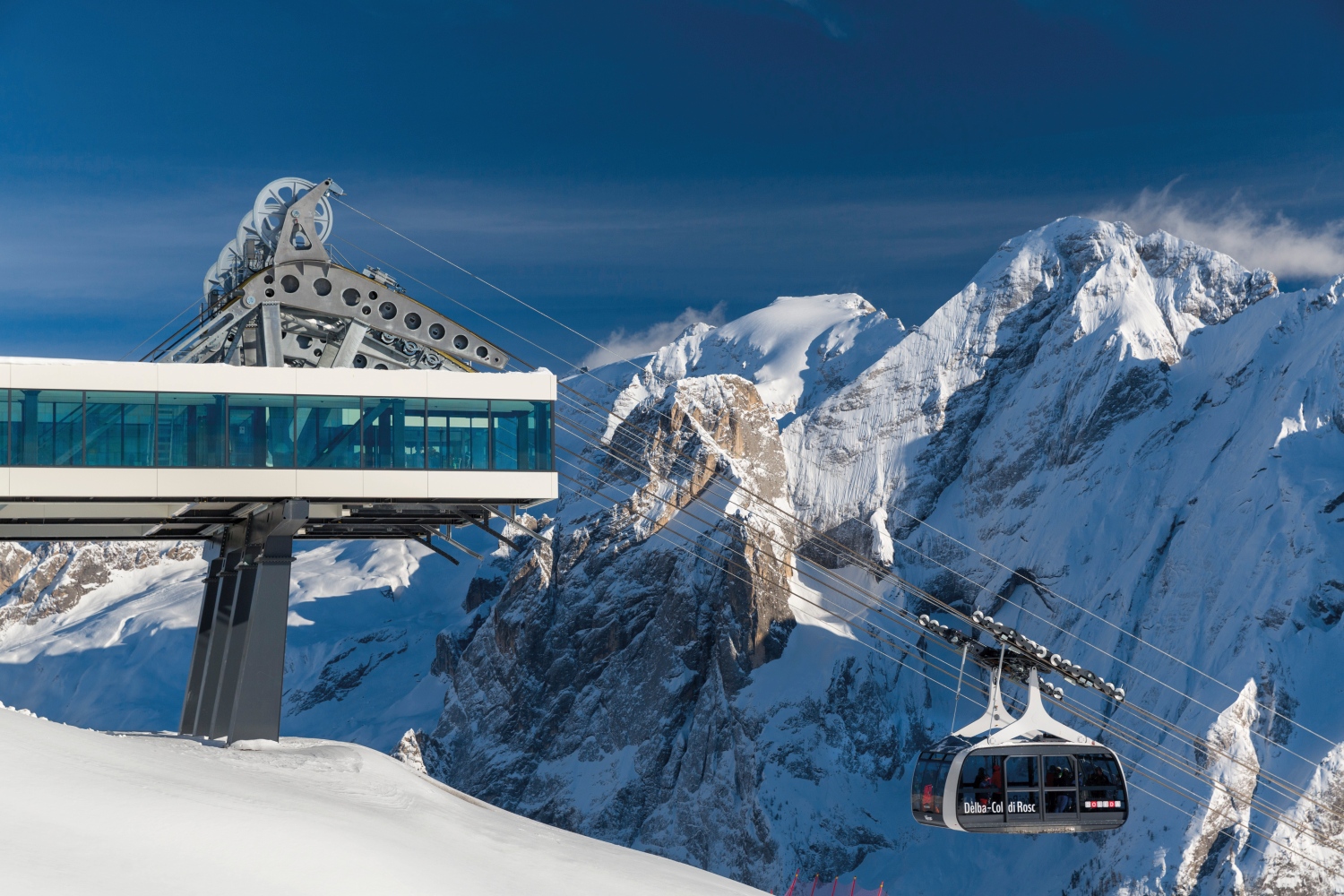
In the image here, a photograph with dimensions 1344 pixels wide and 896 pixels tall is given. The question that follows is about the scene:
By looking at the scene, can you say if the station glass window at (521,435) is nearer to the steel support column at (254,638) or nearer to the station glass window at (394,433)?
the station glass window at (394,433)

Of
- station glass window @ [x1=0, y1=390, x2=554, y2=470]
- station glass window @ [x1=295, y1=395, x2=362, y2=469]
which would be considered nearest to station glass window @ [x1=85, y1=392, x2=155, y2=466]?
station glass window @ [x1=0, y1=390, x2=554, y2=470]

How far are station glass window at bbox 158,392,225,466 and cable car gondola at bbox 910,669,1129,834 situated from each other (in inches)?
963

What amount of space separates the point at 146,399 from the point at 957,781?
27767mm

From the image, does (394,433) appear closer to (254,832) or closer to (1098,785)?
(254,832)

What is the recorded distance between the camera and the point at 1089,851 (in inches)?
6885

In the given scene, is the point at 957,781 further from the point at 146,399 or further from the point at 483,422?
the point at 146,399

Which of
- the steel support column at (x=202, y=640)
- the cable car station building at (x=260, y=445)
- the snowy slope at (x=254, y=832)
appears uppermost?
the cable car station building at (x=260, y=445)

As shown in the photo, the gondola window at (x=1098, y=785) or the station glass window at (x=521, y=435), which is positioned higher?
the station glass window at (x=521, y=435)

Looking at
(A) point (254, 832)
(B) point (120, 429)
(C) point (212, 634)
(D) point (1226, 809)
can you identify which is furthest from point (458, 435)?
(D) point (1226, 809)

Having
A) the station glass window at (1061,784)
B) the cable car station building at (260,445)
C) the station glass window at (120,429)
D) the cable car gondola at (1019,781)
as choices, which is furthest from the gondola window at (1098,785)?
the station glass window at (120,429)

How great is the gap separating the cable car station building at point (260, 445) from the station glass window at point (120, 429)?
0.15 ft

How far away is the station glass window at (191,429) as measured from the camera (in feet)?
145

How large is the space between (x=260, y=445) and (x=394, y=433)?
4.35 m

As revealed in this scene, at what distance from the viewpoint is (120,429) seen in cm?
4416
